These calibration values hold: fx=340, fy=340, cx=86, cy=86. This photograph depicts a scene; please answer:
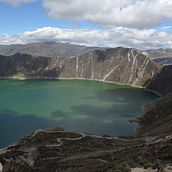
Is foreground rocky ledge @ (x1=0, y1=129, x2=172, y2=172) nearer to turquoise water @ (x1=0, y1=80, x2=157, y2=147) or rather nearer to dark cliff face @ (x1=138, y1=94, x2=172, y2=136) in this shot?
turquoise water @ (x1=0, y1=80, x2=157, y2=147)

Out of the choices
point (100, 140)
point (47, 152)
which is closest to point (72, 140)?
point (100, 140)

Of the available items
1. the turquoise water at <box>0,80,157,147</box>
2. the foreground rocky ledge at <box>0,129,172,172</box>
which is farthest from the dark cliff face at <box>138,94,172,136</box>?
the foreground rocky ledge at <box>0,129,172,172</box>

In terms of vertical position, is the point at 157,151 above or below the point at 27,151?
above

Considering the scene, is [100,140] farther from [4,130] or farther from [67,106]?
[67,106]

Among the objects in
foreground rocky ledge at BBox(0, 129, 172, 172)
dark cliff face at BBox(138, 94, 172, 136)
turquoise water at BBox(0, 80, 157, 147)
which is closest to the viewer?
foreground rocky ledge at BBox(0, 129, 172, 172)

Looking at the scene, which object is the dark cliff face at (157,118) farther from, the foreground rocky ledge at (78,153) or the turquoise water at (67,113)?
the foreground rocky ledge at (78,153)

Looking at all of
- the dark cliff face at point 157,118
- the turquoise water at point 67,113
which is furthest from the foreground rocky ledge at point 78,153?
the dark cliff face at point 157,118
